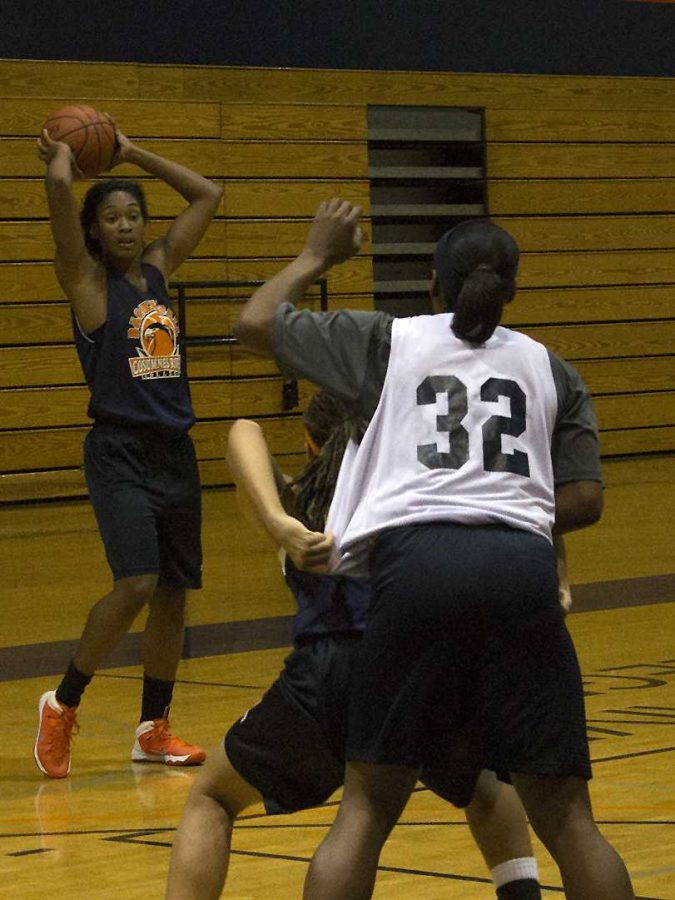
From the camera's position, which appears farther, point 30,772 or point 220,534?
point 220,534

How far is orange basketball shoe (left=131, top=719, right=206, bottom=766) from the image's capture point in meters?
4.69

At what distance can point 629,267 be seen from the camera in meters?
14.5

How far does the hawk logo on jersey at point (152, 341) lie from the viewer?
4.74 metres

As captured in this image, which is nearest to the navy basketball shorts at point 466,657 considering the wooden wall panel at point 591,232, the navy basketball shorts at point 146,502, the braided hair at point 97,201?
the navy basketball shorts at point 146,502

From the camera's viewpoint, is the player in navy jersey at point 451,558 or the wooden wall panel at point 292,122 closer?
the player in navy jersey at point 451,558

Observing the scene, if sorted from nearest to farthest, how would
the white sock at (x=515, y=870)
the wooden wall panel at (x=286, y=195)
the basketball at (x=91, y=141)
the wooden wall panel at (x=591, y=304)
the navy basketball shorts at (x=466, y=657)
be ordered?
the navy basketball shorts at (x=466, y=657) → the white sock at (x=515, y=870) → the basketball at (x=91, y=141) → the wooden wall panel at (x=286, y=195) → the wooden wall panel at (x=591, y=304)

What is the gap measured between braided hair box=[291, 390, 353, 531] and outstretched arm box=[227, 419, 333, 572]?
0.14 ft

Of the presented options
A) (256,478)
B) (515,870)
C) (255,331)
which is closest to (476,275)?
(255,331)

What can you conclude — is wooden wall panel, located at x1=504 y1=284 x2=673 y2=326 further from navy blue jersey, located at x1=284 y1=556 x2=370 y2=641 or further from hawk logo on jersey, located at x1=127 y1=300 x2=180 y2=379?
navy blue jersey, located at x1=284 y1=556 x2=370 y2=641

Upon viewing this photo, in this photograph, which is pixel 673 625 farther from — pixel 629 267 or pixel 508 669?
pixel 629 267

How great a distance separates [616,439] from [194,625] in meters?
7.75

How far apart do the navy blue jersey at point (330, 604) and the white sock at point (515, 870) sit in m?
0.47

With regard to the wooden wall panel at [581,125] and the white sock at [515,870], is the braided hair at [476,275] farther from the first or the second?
the wooden wall panel at [581,125]

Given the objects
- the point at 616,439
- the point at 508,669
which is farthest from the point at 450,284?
the point at 616,439
